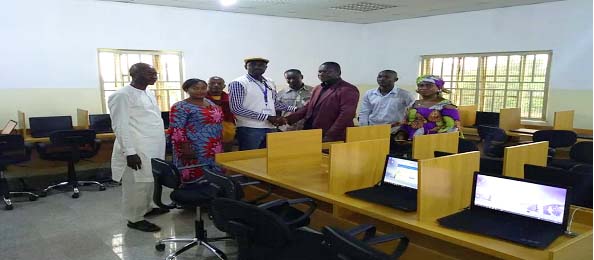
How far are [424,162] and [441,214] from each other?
0.28 metres

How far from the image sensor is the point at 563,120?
218 inches

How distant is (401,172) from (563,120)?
416cm

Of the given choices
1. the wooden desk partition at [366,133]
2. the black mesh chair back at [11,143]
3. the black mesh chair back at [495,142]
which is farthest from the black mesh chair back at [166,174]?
the black mesh chair back at [495,142]

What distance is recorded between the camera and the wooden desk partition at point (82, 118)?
5.49 metres

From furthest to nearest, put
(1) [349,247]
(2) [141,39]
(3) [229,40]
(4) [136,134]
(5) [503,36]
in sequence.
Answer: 1. (3) [229,40]
2. (5) [503,36]
3. (2) [141,39]
4. (4) [136,134]
5. (1) [349,247]

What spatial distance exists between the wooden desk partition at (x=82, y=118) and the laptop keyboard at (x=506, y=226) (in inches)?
191

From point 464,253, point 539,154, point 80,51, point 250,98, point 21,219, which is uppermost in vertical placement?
point 80,51

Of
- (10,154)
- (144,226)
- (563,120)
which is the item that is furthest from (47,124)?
(563,120)

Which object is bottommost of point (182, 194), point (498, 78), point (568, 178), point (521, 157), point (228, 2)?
point (182, 194)

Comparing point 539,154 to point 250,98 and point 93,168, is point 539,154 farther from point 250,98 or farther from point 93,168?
point 93,168

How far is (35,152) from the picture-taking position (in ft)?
17.8

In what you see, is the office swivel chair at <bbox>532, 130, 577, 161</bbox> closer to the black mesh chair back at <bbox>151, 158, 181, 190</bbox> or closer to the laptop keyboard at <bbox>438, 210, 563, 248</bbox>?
the laptop keyboard at <bbox>438, 210, 563, 248</bbox>

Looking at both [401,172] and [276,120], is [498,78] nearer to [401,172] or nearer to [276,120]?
[276,120]

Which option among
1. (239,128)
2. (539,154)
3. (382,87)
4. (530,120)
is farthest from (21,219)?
(530,120)
